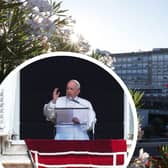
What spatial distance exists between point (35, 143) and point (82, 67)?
41cm

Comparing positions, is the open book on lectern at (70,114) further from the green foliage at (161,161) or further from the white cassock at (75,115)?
the green foliage at (161,161)

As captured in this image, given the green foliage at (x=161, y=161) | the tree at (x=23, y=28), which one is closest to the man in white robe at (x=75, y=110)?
the tree at (x=23, y=28)

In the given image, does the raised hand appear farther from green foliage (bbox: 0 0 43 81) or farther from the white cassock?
green foliage (bbox: 0 0 43 81)

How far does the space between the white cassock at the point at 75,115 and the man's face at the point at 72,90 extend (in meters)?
0.02

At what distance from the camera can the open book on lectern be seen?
2.02m

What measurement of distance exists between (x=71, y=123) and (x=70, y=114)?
0.04m

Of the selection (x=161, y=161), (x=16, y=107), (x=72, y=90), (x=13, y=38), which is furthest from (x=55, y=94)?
(x=161, y=161)

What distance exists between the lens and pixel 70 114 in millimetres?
2025

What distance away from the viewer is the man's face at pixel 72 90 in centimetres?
199

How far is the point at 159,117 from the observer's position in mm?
30938

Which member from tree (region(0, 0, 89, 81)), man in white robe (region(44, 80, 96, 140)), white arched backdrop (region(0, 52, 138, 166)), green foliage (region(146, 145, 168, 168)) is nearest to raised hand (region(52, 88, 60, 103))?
man in white robe (region(44, 80, 96, 140))

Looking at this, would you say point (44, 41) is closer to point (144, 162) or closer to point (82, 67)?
point (82, 67)

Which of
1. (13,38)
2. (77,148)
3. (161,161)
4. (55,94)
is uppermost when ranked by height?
(13,38)

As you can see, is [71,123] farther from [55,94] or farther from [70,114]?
[55,94]
